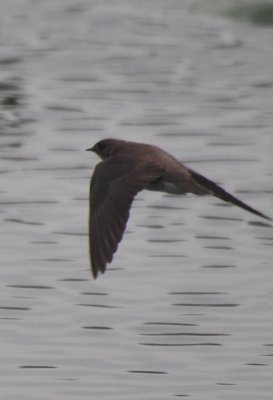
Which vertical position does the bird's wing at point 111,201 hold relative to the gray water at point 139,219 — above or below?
above

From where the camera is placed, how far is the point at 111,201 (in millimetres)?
7375

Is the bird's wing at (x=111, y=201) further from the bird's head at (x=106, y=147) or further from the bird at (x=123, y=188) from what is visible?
the bird's head at (x=106, y=147)

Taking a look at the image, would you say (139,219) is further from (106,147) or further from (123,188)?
(123,188)

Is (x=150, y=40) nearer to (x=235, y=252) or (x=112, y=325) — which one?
(x=235, y=252)

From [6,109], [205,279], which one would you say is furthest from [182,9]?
[205,279]

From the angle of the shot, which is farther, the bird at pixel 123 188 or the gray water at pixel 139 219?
the gray water at pixel 139 219

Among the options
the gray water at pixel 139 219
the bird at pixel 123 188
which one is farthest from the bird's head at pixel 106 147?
the gray water at pixel 139 219

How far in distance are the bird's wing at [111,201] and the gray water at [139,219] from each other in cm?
59

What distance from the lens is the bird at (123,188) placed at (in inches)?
282

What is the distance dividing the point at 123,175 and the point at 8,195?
2.86 metres

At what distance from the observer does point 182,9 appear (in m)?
16.5

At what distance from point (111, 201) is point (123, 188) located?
8 cm

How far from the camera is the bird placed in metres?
7.17

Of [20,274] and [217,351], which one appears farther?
[20,274]
